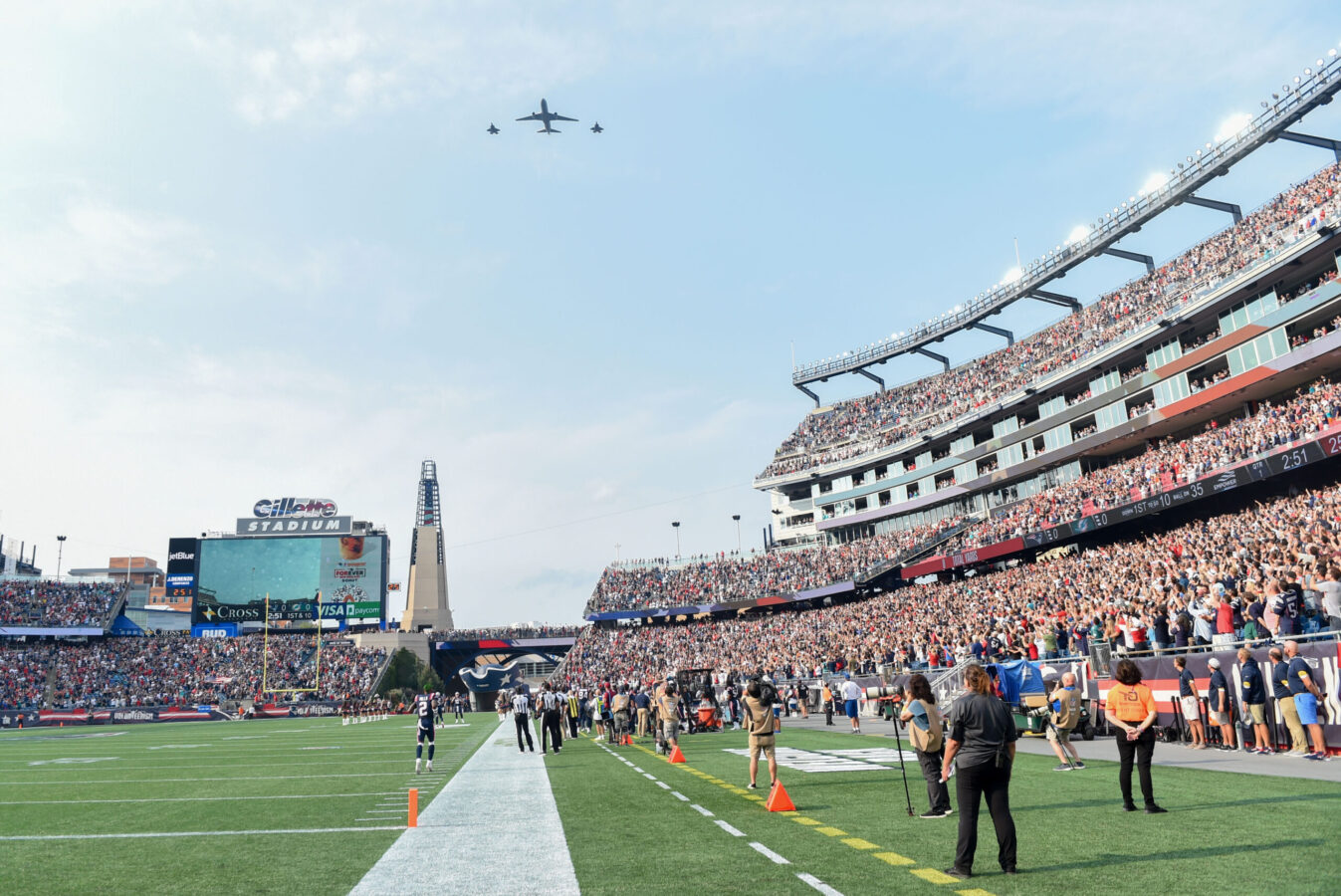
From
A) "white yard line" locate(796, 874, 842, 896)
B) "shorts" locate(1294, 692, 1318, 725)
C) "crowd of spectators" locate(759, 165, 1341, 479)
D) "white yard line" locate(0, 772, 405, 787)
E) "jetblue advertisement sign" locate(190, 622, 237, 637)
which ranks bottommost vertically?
"white yard line" locate(0, 772, 405, 787)

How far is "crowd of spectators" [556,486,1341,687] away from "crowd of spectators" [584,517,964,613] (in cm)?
316

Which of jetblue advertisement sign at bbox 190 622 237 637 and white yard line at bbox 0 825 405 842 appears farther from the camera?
jetblue advertisement sign at bbox 190 622 237 637

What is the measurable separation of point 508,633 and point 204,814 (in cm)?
7488

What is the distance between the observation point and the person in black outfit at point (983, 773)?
719 centimetres

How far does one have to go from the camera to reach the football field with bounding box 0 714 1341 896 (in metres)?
7.22

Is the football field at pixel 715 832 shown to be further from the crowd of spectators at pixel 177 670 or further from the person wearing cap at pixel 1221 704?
the crowd of spectators at pixel 177 670

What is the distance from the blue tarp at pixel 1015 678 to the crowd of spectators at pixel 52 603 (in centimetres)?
7263

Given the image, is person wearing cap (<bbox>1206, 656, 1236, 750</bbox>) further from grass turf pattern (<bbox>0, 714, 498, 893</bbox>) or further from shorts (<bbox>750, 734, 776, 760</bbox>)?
grass turf pattern (<bbox>0, 714, 498, 893</bbox>)

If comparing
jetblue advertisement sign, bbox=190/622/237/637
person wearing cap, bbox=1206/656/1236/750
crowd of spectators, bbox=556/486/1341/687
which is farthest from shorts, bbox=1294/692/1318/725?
A: jetblue advertisement sign, bbox=190/622/237/637

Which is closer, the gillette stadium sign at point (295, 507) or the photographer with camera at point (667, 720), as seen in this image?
the photographer with camera at point (667, 720)

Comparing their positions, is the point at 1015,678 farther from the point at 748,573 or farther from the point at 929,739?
the point at 748,573

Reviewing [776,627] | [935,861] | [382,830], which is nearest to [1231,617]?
[935,861]

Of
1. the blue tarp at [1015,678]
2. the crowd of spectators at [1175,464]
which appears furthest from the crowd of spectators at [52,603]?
the blue tarp at [1015,678]

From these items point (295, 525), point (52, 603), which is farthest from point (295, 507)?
point (52, 603)
